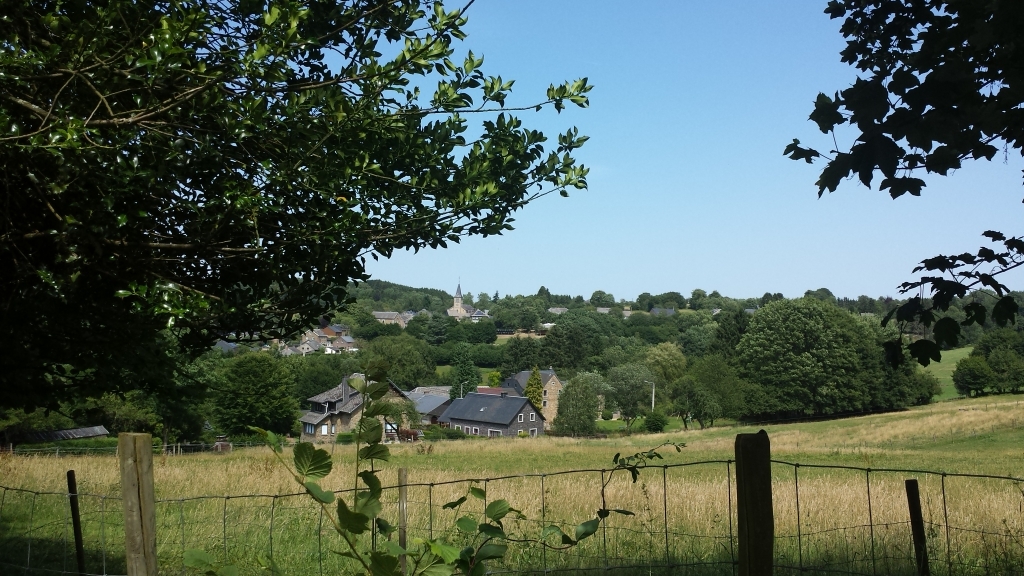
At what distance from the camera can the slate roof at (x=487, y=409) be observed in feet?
257

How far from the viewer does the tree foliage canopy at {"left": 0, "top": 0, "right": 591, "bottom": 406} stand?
13.8 feet

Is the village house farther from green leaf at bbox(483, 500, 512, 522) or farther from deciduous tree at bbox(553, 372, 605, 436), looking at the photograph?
green leaf at bbox(483, 500, 512, 522)

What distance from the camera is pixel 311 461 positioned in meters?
2.15

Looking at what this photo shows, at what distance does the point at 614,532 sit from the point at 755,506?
7360mm

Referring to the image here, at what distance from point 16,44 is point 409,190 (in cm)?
250

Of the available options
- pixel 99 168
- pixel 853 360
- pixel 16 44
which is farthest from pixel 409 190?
pixel 853 360

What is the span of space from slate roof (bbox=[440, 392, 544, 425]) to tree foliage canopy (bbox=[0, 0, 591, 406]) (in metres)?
73.1

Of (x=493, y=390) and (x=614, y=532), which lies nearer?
(x=614, y=532)

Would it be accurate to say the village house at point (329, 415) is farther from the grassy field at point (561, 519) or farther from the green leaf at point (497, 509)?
the green leaf at point (497, 509)

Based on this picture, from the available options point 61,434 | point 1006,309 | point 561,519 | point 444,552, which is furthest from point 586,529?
point 61,434

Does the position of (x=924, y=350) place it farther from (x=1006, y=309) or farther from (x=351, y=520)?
(x=351, y=520)

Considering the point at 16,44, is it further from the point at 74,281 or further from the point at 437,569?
the point at 437,569

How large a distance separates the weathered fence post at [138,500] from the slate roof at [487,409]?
245ft

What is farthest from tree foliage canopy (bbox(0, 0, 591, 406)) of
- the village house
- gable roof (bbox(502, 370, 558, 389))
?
gable roof (bbox(502, 370, 558, 389))
